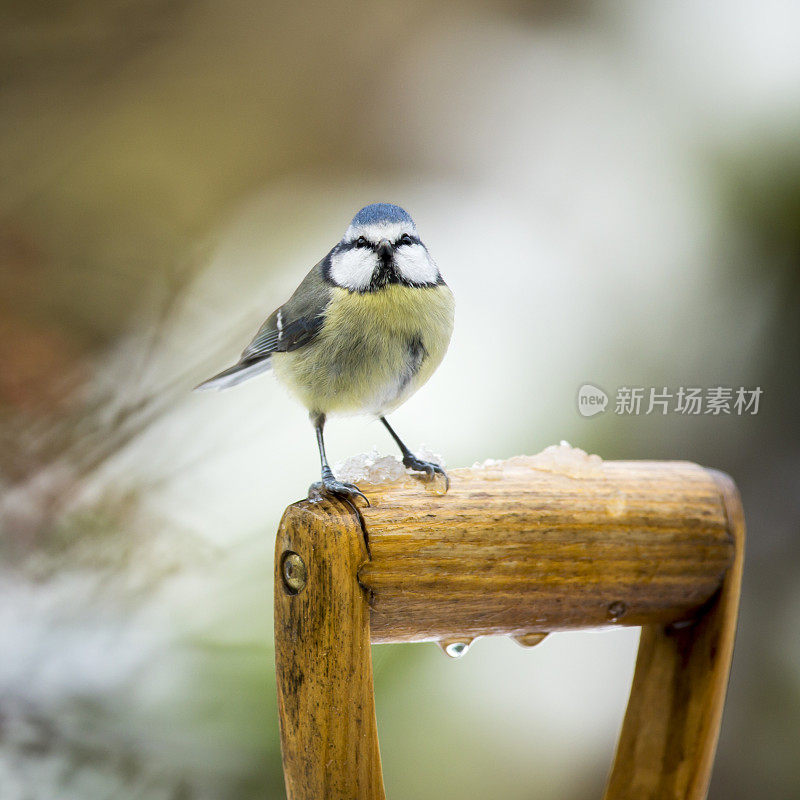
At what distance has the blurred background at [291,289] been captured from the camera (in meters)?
0.90

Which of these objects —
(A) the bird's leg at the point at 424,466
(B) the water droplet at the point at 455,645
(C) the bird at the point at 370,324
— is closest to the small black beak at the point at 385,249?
(C) the bird at the point at 370,324

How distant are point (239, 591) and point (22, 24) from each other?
634 mm

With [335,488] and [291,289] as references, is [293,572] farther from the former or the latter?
[291,289]

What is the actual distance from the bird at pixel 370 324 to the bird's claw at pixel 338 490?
0.08ft

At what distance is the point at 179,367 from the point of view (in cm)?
95

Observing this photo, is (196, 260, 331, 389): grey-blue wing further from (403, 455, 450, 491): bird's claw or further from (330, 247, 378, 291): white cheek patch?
(403, 455, 450, 491): bird's claw

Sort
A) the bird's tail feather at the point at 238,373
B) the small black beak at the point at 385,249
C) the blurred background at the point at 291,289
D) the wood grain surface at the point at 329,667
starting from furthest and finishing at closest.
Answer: the blurred background at the point at 291,289 → the bird's tail feather at the point at 238,373 → the small black beak at the point at 385,249 → the wood grain surface at the point at 329,667

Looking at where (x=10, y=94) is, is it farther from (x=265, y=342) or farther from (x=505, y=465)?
(x=505, y=465)

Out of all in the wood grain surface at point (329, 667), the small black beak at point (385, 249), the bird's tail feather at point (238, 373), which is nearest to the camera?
the wood grain surface at point (329, 667)

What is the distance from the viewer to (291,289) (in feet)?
3.17

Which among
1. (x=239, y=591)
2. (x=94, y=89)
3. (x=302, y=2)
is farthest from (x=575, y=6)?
(x=239, y=591)

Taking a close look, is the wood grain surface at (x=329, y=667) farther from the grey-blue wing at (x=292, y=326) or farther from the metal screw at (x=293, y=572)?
the grey-blue wing at (x=292, y=326)

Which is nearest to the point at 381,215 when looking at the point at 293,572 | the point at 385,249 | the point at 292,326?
the point at 385,249

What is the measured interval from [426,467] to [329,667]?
0.57 feet
